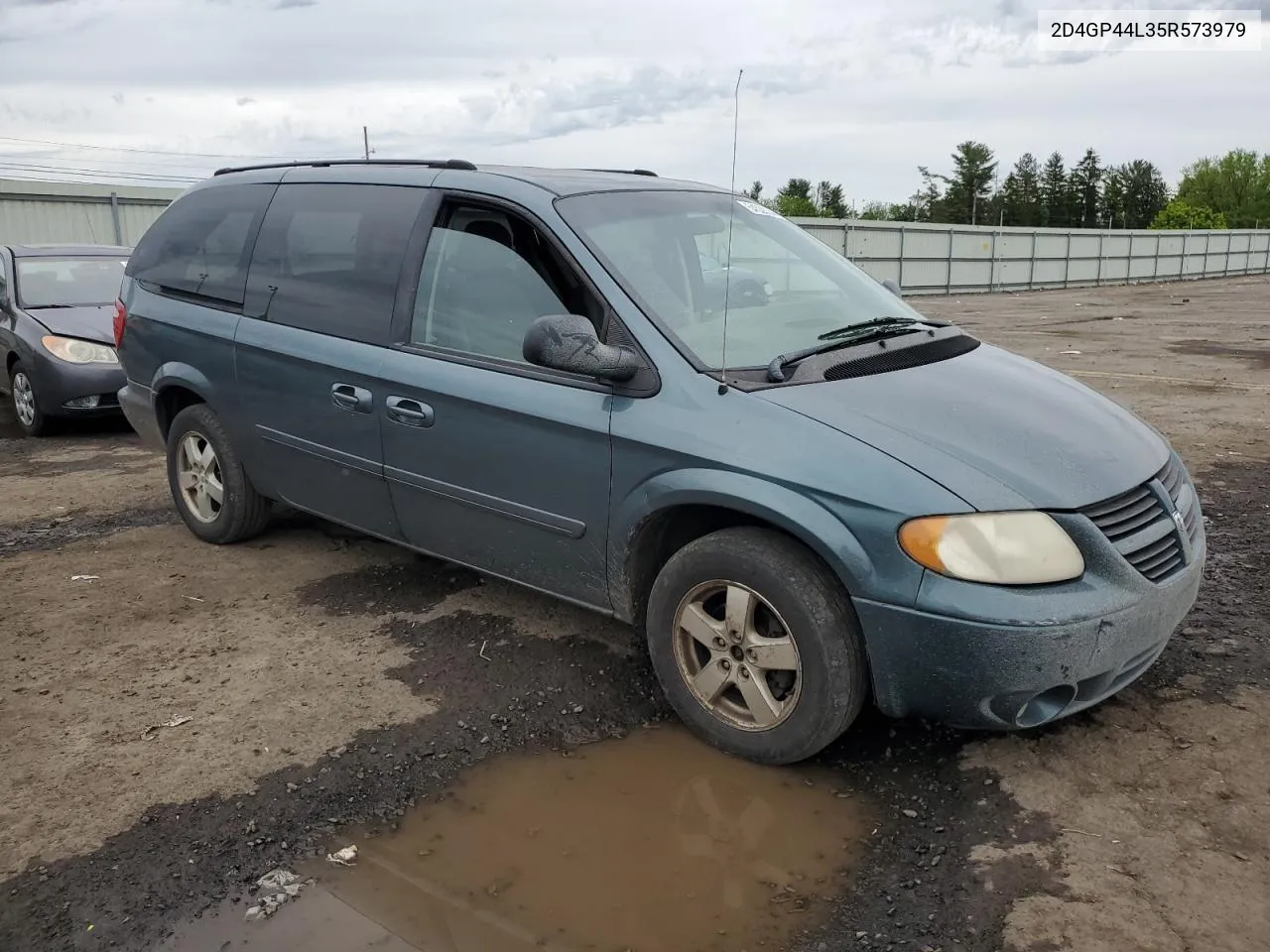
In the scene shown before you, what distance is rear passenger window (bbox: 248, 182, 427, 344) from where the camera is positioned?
414 centimetres

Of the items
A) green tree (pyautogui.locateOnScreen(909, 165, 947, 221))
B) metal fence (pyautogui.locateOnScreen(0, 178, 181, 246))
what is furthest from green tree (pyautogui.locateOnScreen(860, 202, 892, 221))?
metal fence (pyautogui.locateOnScreen(0, 178, 181, 246))

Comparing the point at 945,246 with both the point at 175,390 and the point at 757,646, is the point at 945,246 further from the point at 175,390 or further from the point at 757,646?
the point at 757,646

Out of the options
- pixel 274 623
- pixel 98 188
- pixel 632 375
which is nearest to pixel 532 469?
pixel 632 375

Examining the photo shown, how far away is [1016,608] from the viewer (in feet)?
8.96

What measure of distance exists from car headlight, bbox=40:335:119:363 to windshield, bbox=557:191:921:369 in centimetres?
614

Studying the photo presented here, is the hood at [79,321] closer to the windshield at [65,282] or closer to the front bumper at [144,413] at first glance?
the windshield at [65,282]

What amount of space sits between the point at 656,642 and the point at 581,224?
4.83 feet

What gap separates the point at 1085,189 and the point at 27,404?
118m

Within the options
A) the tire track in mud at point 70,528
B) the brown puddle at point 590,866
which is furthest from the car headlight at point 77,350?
the brown puddle at point 590,866

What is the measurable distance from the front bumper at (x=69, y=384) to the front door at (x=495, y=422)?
5432 millimetres

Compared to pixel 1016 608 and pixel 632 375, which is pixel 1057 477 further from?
pixel 632 375

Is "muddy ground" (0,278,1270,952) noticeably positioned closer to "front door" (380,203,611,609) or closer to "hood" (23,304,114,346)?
"front door" (380,203,611,609)

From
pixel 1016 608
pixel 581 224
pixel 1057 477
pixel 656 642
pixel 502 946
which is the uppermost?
pixel 581 224

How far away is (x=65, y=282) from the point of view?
9.34 meters
